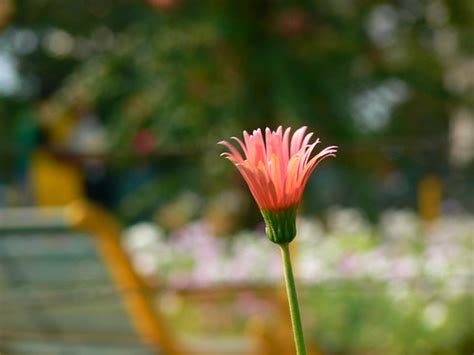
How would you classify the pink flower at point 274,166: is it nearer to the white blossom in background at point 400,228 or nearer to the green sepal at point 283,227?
the green sepal at point 283,227

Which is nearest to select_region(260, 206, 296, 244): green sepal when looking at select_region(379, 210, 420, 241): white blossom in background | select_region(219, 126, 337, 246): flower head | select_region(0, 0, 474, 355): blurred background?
select_region(219, 126, 337, 246): flower head

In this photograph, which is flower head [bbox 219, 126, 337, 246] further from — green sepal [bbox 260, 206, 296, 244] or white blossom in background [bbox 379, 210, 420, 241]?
white blossom in background [bbox 379, 210, 420, 241]

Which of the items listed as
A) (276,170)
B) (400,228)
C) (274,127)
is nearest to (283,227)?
(276,170)

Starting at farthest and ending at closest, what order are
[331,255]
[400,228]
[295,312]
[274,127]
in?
[274,127] → [400,228] → [331,255] → [295,312]

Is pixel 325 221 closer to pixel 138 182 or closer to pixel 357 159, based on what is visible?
pixel 357 159

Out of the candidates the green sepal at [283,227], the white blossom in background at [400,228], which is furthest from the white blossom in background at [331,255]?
the green sepal at [283,227]

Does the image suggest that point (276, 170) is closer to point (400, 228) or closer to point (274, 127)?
point (400, 228)
